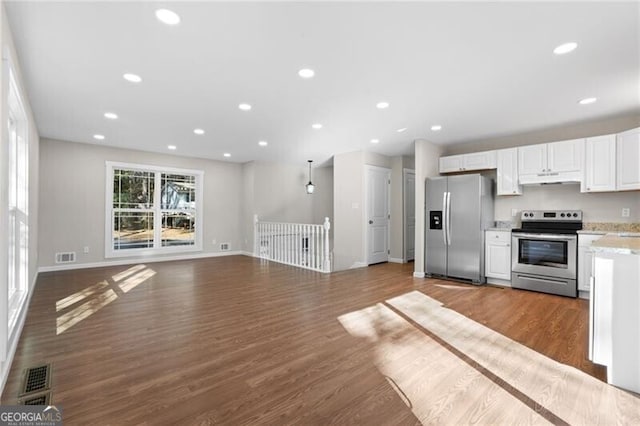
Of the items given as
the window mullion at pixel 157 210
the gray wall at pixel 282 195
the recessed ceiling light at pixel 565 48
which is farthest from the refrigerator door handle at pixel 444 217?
the window mullion at pixel 157 210

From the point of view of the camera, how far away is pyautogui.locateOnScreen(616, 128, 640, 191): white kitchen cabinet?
12.0ft

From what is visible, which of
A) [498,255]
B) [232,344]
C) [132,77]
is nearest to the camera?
[232,344]

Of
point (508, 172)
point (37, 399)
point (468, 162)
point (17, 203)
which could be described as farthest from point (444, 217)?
point (17, 203)

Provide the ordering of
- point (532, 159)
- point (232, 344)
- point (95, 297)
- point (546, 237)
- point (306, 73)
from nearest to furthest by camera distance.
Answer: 1. point (232, 344)
2. point (306, 73)
3. point (95, 297)
4. point (546, 237)
5. point (532, 159)

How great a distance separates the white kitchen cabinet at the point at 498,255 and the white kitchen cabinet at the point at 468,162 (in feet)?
3.86

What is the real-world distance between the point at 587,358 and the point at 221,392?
2.80 metres

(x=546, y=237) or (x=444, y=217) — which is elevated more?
(x=444, y=217)

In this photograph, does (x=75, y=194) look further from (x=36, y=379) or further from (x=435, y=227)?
(x=435, y=227)

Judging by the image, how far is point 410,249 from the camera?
7.01 m

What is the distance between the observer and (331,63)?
8.79 ft

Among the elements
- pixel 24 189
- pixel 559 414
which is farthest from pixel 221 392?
pixel 24 189

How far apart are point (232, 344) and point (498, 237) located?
14.1ft

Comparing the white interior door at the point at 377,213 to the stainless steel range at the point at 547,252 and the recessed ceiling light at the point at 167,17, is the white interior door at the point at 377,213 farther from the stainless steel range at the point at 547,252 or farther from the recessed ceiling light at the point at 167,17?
the recessed ceiling light at the point at 167,17

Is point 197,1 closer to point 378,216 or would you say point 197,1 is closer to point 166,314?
point 166,314
